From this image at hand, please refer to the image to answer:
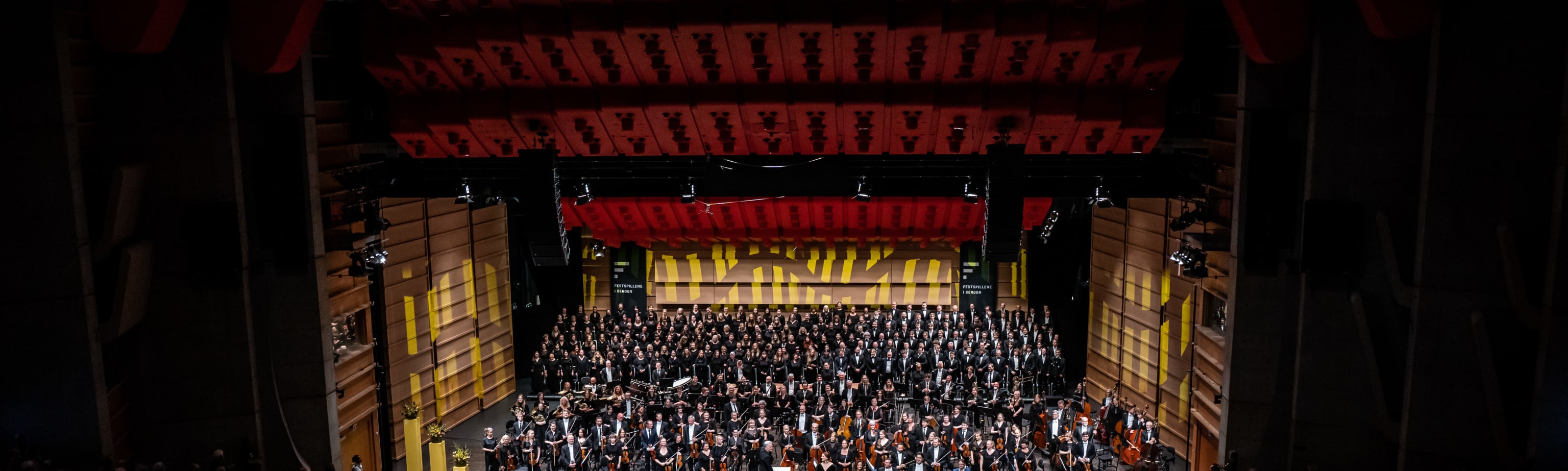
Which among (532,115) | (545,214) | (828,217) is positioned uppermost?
(532,115)

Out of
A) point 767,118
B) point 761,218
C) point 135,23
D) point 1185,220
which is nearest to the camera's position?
point 135,23

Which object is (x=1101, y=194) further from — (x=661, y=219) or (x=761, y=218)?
(x=661, y=219)

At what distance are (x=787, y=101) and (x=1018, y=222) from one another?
140 inches

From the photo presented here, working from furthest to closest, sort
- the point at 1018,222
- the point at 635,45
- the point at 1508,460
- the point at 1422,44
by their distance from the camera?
the point at 1018,222 → the point at 635,45 → the point at 1422,44 → the point at 1508,460

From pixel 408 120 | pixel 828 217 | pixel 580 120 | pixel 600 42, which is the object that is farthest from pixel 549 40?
pixel 828 217

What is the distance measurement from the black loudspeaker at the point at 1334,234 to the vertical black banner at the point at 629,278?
46.4 ft

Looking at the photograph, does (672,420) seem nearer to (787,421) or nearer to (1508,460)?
(787,421)

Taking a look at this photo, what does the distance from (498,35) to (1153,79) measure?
849 centimetres

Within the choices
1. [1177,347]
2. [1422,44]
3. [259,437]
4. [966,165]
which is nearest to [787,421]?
[966,165]

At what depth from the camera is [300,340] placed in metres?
12.9

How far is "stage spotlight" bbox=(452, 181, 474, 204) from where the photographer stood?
14.8 m

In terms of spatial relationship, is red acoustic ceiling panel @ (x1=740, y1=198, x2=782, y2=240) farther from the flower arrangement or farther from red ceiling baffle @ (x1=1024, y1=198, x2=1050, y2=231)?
the flower arrangement

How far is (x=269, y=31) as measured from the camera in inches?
444

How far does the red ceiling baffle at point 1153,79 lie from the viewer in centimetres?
1191
